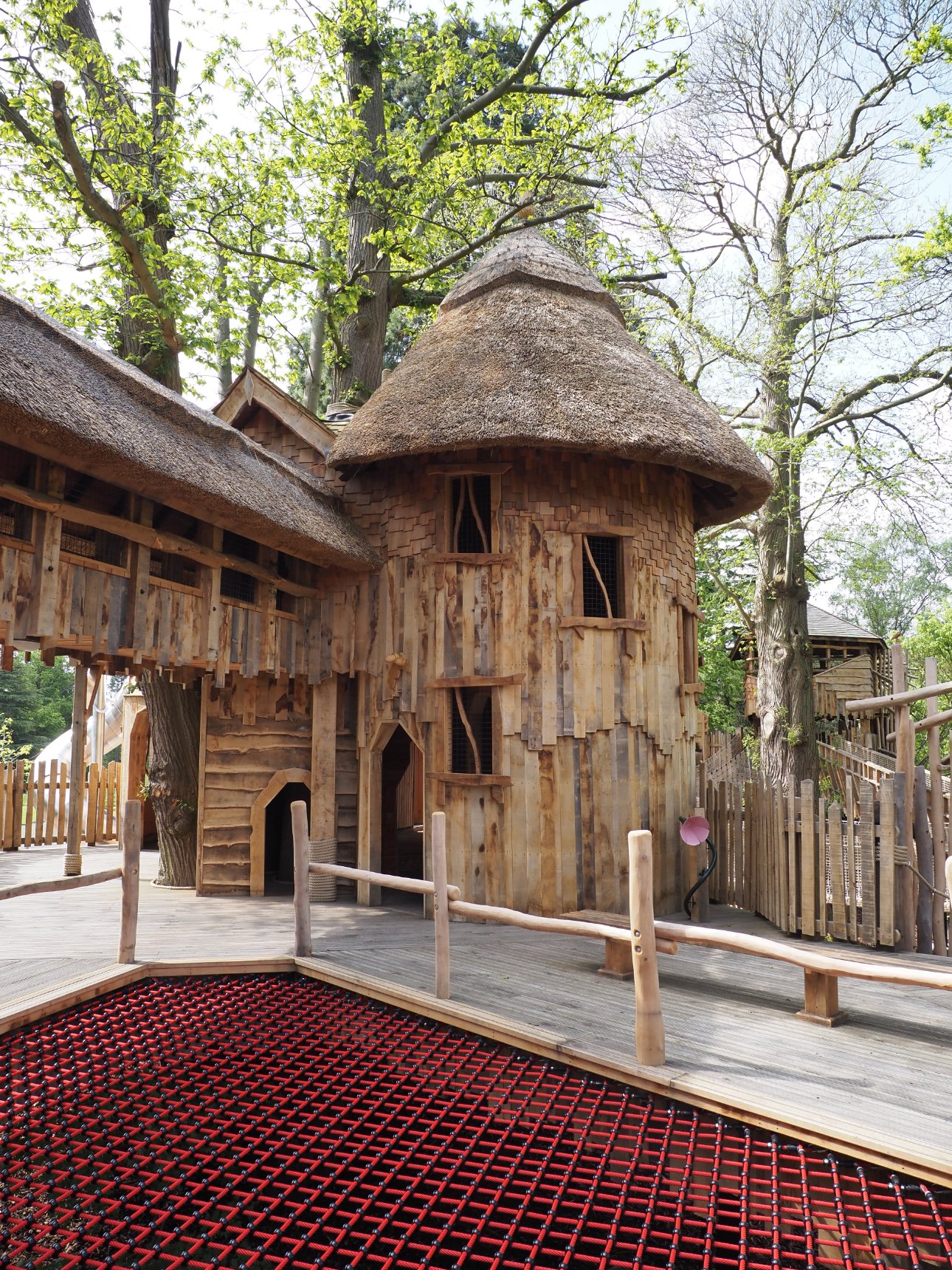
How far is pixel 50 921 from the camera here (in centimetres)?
895

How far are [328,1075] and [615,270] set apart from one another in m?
15.4

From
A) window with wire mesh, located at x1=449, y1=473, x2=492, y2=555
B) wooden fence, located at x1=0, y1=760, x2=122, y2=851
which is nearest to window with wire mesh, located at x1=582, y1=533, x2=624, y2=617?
window with wire mesh, located at x1=449, y1=473, x2=492, y2=555

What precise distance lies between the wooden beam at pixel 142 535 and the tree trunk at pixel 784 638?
9061 mm

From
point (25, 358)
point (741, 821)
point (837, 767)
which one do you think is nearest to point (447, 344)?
point (25, 358)

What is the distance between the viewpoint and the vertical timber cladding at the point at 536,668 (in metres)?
9.12

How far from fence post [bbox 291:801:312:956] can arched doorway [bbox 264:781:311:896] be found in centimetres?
458

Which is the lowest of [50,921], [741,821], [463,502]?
[50,921]

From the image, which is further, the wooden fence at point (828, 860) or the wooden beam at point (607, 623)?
the wooden beam at point (607, 623)

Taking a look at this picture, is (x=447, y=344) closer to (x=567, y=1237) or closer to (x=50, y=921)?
(x=50, y=921)

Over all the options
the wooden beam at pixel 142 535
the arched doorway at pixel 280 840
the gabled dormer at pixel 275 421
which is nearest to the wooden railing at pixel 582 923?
the wooden beam at pixel 142 535

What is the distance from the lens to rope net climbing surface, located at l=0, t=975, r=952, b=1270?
3.40 metres

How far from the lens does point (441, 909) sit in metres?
6.12

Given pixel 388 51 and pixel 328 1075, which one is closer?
pixel 328 1075

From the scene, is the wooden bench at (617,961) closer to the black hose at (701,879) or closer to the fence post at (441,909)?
the fence post at (441,909)
